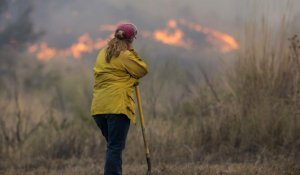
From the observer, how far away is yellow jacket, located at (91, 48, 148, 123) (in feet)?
21.9

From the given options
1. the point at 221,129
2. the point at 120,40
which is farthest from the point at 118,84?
the point at 221,129

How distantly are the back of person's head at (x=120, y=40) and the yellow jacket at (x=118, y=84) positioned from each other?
6 centimetres

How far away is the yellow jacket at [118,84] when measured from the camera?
21.9 ft

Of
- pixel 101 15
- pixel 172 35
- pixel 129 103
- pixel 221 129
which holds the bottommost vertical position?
pixel 221 129

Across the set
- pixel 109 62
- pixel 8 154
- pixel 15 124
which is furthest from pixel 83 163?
pixel 109 62

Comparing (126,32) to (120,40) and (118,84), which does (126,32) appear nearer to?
(120,40)

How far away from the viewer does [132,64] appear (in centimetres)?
672

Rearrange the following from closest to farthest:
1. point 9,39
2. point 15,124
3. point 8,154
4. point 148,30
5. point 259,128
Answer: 1. point 259,128
2. point 8,154
3. point 15,124
4. point 9,39
5. point 148,30

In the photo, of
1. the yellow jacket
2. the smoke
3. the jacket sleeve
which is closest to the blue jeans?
the yellow jacket

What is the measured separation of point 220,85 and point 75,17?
10724 mm

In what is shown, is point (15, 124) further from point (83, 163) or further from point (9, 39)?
point (9, 39)

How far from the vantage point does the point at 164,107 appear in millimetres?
11906

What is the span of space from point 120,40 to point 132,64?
0.32m

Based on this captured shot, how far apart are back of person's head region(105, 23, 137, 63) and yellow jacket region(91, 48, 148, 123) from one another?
61mm
